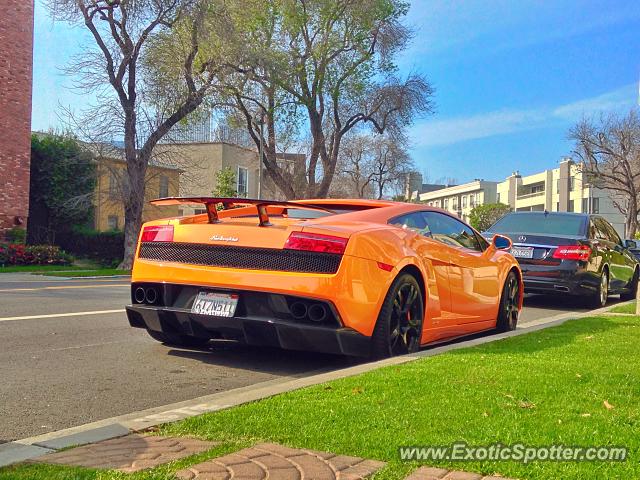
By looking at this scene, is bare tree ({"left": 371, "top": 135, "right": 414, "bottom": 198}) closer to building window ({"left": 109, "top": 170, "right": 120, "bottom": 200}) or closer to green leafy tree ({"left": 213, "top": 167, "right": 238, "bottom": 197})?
green leafy tree ({"left": 213, "top": 167, "right": 238, "bottom": 197})

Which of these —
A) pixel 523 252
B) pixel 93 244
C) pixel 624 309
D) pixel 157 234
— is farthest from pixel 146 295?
pixel 93 244

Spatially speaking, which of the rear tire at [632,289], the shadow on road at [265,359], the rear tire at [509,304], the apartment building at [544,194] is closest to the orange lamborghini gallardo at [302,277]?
the shadow on road at [265,359]

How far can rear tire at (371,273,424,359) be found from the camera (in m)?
5.73

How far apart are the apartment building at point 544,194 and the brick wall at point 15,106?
4435cm

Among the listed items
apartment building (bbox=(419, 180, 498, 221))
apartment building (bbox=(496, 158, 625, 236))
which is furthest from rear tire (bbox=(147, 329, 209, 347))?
apartment building (bbox=(419, 180, 498, 221))

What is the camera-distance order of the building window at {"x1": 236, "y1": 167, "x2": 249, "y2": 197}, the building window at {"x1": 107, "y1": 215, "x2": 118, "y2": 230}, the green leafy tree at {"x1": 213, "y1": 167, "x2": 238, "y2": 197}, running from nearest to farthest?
the building window at {"x1": 107, "y1": 215, "x2": 118, "y2": 230}, the green leafy tree at {"x1": 213, "y1": 167, "x2": 238, "y2": 197}, the building window at {"x1": 236, "y1": 167, "x2": 249, "y2": 197}

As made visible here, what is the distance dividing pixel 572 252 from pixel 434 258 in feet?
18.8

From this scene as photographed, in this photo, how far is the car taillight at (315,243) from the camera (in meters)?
5.48

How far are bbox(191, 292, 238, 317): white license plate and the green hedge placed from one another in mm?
29058

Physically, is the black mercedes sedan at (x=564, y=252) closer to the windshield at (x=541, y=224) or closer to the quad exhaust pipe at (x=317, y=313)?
the windshield at (x=541, y=224)

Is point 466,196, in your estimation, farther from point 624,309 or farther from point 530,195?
point 624,309

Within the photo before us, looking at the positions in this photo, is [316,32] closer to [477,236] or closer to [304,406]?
[477,236]

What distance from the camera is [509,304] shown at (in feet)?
27.5

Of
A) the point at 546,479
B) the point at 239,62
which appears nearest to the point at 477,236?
the point at 546,479
